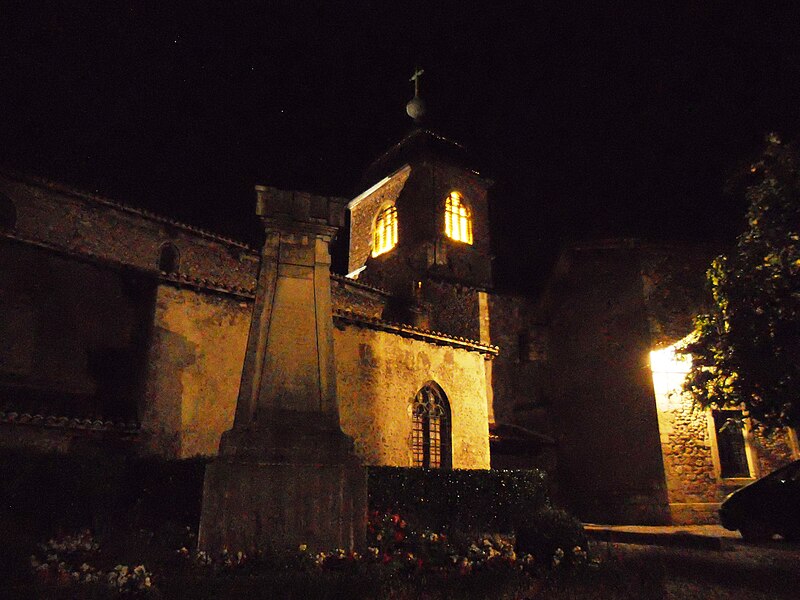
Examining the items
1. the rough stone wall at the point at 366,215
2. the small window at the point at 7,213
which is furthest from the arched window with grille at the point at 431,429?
the rough stone wall at the point at 366,215

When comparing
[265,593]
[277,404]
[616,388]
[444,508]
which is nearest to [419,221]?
[616,388]

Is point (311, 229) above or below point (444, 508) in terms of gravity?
above

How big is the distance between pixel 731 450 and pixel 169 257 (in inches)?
753

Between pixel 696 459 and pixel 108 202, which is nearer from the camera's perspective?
pixel 696 459

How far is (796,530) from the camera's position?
1027 cm

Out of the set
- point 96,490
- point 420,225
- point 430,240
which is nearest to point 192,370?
point 96,490

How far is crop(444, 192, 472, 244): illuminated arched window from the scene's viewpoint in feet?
92.5

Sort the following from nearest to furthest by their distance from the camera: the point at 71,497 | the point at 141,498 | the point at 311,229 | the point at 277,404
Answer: the point at 277,404 < the point at 311,229 < the point at 71,497 < the point at 141,498

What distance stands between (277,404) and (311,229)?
2307 millimetres

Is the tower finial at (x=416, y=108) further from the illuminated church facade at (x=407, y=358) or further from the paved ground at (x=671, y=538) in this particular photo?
the paved ground at (x=671, y=538)

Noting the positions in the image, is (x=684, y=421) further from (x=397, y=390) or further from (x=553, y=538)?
(x=553, y=538)

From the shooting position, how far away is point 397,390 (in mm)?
15305

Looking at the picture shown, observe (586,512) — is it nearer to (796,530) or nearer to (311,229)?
(796,530)

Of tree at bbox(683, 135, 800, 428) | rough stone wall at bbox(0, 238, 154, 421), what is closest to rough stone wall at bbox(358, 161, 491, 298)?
rough stone wall at bbox(0, 238, 154, 421)
